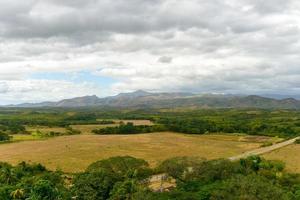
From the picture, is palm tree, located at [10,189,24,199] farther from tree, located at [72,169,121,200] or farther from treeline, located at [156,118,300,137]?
treeline, located at [156,118,300,137]

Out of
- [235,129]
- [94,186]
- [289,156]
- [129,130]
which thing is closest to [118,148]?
[129,130]

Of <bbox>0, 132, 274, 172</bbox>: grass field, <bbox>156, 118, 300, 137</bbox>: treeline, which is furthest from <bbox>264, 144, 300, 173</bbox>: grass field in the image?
<bbox>156, 118, 300, 137</bbox>: treeline

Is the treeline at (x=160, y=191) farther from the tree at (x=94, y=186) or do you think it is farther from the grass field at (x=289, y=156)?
the grass field at (x=289, y=156)

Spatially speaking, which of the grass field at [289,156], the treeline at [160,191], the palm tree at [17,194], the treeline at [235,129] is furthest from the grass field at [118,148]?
the palm tree at [17,194]

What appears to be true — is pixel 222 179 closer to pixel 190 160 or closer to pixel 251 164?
pixel 190 160

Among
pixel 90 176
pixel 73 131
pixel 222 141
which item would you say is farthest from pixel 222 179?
pixel 73 131

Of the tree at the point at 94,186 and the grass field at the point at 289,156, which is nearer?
the tree at the point at 94,186

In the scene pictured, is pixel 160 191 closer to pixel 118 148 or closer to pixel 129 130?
pixel 118 148
